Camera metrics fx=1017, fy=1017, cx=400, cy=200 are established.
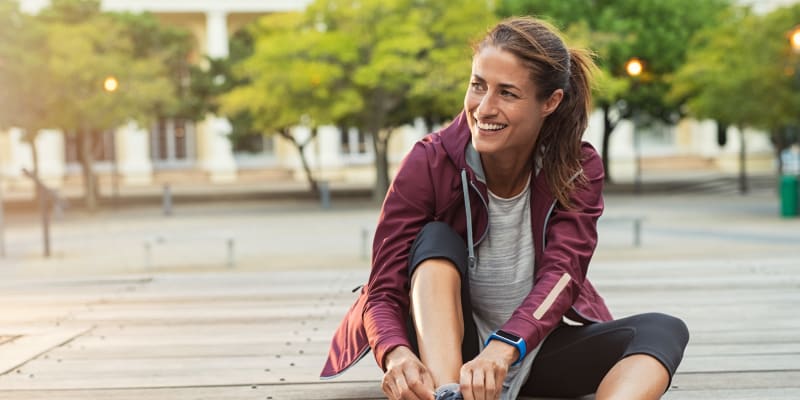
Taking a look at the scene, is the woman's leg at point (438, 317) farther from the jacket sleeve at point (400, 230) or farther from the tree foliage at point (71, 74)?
the tree foliage at point (71, 74)

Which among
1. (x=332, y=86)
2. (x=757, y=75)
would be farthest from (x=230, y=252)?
(x=332, y=86)

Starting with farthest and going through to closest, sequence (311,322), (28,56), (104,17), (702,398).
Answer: (104,17)
(28,56)
(311,322)
(702,398)

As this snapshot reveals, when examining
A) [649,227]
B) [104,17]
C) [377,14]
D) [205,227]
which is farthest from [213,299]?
[104,17]

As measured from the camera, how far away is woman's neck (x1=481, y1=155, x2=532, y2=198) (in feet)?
10.2

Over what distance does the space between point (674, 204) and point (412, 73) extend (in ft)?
25.2

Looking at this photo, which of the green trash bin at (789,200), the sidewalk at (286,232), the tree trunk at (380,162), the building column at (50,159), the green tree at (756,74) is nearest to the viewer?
the sidewalk at (286,232)

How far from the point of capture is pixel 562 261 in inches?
120

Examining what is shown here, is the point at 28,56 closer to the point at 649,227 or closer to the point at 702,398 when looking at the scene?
the point at 649,227

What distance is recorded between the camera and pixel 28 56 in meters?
25.5

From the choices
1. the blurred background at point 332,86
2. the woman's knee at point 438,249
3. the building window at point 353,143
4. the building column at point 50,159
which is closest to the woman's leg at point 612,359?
the woman's knee at point 438,249

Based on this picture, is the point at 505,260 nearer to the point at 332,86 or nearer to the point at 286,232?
the point at 286,232

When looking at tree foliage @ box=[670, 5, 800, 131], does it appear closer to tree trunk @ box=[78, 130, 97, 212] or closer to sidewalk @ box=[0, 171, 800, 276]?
sidewalk @ box=[0, 171, 800, 276]

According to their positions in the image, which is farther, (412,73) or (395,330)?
(412,73)

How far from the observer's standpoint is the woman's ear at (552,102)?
3084 mm
